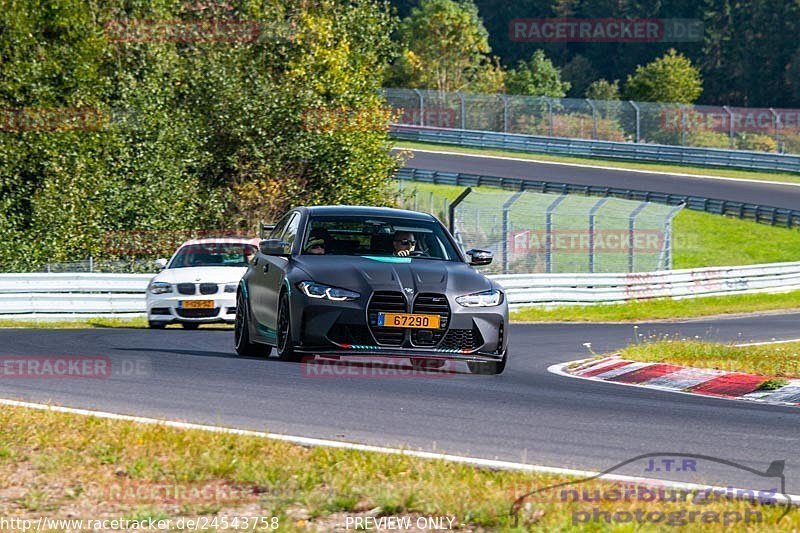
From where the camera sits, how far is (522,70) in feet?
311

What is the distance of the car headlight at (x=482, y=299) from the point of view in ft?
39.0

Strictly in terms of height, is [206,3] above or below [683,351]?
above

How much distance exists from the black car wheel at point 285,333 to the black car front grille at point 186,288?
800cm

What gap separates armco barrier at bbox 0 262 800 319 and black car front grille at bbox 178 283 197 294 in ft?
17.5

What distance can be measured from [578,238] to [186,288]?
1482 centimetres

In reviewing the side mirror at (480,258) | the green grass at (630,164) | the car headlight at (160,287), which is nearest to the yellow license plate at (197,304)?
the car headlight at (160,287)

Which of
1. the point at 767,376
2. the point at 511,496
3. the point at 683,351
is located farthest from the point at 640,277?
the point at 511,496

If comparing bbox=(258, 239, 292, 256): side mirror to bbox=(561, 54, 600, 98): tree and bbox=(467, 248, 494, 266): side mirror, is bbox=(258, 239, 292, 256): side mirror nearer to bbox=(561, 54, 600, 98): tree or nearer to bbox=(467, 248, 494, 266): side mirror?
bbox=(467, 248, 494, 266): side mirror

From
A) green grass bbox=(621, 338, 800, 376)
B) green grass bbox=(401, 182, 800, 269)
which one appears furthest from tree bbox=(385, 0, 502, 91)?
green grass bbox=(621, 338, 800, 376)

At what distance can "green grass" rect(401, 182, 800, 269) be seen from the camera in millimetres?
42250

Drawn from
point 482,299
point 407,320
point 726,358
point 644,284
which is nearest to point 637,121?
point 644,284

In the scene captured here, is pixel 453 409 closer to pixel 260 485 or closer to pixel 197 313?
pixel 260 485

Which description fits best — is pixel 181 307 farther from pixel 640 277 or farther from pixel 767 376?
pixel 640 277

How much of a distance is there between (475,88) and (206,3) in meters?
46.1
